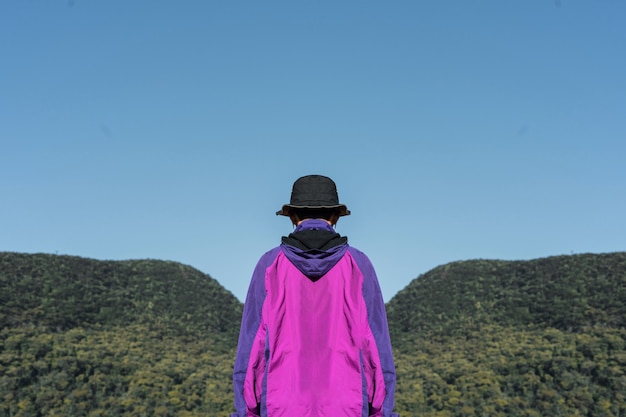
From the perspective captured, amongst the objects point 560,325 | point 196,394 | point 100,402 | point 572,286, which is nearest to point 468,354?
point 560,325

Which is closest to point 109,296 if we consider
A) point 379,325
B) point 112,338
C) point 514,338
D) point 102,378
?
point 112,338

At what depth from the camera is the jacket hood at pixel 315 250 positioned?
3762mm

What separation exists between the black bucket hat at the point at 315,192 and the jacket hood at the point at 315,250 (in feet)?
0.47

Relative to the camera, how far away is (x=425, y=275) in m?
46.8

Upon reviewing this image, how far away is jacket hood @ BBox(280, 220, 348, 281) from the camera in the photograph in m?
3.76

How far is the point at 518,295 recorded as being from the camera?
1516 inches

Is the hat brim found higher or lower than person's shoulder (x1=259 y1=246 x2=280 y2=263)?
higher

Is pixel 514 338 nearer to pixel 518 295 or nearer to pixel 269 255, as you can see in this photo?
pixel 518 295

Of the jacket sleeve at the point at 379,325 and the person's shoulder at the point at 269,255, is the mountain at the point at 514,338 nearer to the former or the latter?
the jacket sleeve at the point at 379,325

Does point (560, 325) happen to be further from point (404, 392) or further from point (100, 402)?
point (100, 402)

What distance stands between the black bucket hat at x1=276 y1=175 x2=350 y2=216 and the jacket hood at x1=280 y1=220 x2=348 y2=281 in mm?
142

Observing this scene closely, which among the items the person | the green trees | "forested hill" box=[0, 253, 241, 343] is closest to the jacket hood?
the person

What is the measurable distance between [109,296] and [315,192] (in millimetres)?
36602

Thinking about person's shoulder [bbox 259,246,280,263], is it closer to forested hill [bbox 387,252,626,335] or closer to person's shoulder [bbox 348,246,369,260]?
A: person's shoulder [bbox 348,246,369,260]
